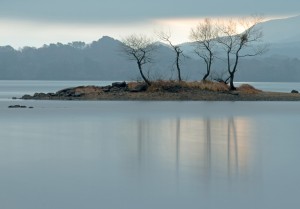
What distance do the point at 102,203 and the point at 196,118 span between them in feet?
A: 73.4

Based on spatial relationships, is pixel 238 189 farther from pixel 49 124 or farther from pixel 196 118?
pixel 196 118

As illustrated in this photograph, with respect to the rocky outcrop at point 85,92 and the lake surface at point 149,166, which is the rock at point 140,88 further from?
the lake surface at point 149,166

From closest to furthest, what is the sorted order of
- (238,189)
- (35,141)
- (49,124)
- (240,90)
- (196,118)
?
(238,189) < (35,141) < (49,124) < (196,118) < (240,90)

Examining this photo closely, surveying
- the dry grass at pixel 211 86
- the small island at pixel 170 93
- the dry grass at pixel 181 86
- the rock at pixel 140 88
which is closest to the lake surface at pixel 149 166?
the small island at pixel 170 93

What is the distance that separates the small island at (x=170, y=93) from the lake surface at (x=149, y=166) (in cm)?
2437

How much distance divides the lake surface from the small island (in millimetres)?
24366

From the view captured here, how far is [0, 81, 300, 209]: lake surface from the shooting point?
12062 millimetres

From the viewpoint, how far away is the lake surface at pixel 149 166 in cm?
1206

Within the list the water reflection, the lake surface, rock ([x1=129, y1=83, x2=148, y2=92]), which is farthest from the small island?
the lake surface

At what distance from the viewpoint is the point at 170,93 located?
54531 millimetres

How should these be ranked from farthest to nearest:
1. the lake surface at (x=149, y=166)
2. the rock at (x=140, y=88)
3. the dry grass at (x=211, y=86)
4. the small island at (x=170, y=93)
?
1. the dry grass at (x=211, y=86)
2. the rock at (x=140, y=88)
3. the small island at (x=170, y=93)
4. the lake surface at (x=149, y=166)

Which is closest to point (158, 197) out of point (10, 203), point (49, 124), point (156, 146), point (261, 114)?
point (10, 203)

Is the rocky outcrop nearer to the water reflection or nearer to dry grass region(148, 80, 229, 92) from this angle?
dry grass region(148, 80, 229, 92)

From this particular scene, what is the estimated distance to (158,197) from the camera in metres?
12.2
